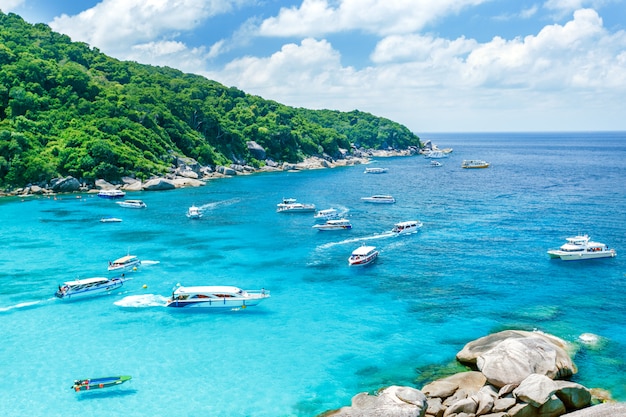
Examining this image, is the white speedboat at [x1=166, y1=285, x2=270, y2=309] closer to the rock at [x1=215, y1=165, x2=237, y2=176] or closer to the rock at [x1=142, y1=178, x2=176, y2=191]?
the rock at [x1=142, y1=178, x2=176, y2=191]

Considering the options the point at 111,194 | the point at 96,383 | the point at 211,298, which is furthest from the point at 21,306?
the point at 111,194

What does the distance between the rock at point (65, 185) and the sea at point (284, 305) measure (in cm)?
1988

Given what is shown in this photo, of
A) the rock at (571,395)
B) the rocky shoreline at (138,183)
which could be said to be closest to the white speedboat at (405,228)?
the rock at (571,395)

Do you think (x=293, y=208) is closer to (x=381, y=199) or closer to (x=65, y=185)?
(x=381, y=199)

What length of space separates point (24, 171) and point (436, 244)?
11515 cm

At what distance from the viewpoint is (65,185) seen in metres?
143

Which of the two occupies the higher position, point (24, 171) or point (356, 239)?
point (24, 171)

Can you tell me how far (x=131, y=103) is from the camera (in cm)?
19325

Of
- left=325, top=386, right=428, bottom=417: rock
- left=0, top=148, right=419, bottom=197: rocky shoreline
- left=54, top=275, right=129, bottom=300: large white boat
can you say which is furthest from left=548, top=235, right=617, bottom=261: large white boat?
left=0, top=148, right=419, bottom=197: rocky shoreline

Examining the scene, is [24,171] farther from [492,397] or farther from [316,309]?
[492,397]

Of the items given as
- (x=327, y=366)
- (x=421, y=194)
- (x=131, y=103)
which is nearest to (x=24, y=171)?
(x=131, y=103)

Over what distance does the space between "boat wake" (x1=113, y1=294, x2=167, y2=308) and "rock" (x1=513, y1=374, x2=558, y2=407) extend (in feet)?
138

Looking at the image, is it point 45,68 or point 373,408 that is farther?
point 45,68

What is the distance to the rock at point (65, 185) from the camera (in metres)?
142
